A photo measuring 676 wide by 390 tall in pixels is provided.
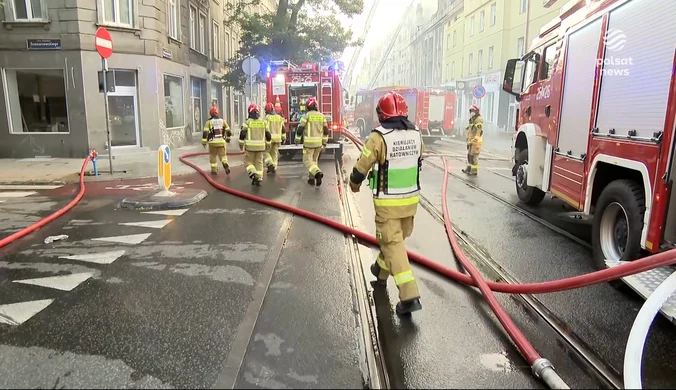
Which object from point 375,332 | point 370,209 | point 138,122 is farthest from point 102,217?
point 138,122

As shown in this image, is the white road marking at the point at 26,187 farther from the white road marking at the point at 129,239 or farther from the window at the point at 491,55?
the window at the point at 491,55

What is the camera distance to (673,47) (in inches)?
150

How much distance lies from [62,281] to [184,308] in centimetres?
148

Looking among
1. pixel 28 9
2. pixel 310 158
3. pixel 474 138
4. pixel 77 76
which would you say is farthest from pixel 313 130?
pixel 28 9

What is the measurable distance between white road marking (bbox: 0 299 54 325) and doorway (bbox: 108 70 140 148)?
1312 cm

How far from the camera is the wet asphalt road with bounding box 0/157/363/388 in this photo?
296cm

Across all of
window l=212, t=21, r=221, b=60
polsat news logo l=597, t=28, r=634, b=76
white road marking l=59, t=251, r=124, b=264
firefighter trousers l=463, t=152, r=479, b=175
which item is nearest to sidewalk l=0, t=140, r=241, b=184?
white road marking l=59, t=251, r=124, b=264

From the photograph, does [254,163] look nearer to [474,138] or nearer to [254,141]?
[254,141]

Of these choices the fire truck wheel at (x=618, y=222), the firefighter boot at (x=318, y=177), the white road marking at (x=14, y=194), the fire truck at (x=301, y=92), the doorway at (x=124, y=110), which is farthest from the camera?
the doorway at (x=124, y=110)

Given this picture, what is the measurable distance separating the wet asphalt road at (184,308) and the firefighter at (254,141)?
10.8 feet

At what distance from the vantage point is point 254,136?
1005cm

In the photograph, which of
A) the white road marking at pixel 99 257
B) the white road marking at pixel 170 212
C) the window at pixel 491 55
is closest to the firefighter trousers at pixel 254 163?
the white road marking at pixel 170 212

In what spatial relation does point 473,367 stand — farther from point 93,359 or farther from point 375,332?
point 93,359

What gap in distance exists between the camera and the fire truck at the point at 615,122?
3.87 meters
